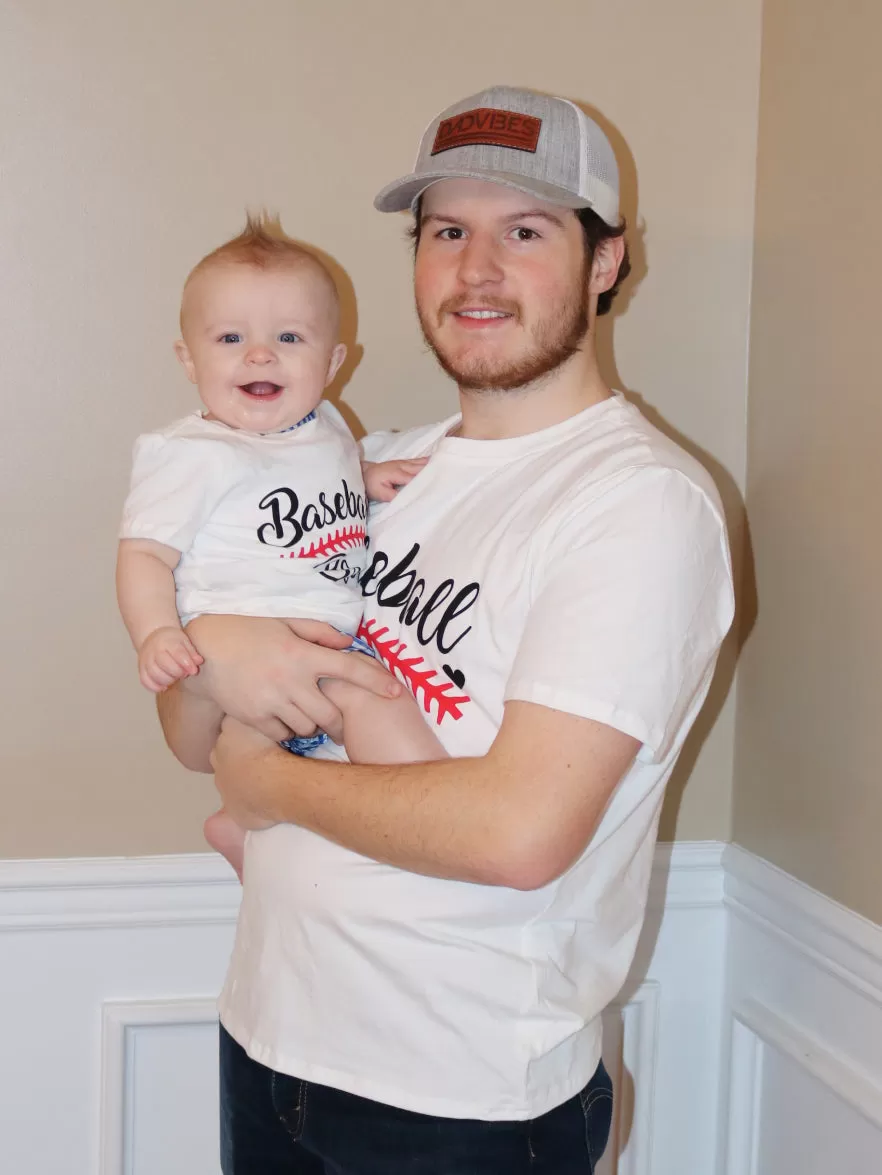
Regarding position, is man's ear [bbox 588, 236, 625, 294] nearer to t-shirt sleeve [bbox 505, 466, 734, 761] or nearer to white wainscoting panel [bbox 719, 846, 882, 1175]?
t-shirt sleeve [bbox 505, 466, 734, 761]

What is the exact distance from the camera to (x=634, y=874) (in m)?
1.48

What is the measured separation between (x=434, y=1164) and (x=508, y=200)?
121 cm

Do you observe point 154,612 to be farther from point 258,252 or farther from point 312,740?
point 258,252

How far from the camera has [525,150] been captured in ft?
4.95

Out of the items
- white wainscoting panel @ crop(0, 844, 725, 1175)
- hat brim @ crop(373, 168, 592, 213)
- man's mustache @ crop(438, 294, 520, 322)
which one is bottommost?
white wainscoting panel @ crop(0, 844, 725, 1175)

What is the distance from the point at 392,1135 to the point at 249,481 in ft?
2.74

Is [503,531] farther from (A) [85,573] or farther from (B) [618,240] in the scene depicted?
(A) [85,573]

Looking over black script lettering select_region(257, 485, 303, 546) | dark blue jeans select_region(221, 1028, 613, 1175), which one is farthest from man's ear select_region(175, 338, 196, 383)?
dark blue jeans select_region(221, 1028, 613, 1175)

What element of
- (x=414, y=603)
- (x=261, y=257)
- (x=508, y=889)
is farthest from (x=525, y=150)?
(x=508, y=889)

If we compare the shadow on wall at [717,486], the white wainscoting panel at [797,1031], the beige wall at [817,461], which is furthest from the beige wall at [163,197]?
the white wainscoting panel at [797,1031]

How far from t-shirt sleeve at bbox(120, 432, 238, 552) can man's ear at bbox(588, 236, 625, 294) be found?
0.58m

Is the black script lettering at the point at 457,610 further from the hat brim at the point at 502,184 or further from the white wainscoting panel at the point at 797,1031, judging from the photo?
the white wainscoting panel at the point at 797,1031

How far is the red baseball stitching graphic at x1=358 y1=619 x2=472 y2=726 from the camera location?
4.58 feet

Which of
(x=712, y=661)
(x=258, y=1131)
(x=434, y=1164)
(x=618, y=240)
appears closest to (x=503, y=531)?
(x=712, y=661)
